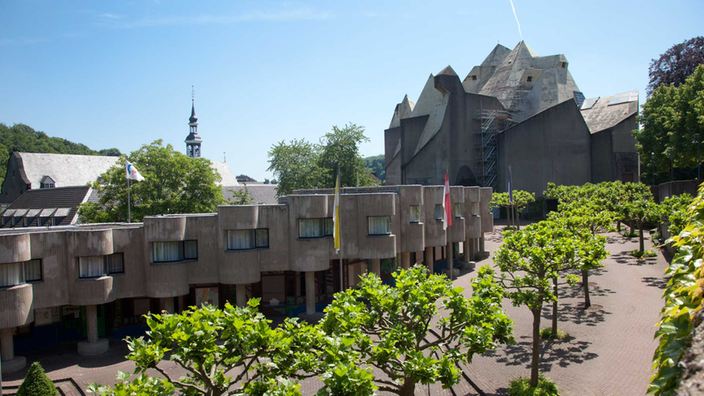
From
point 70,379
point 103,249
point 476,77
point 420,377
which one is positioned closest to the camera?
point 420,377

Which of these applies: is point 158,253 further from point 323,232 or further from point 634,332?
point 634,332

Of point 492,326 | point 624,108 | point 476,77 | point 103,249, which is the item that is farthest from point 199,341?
point 476,77

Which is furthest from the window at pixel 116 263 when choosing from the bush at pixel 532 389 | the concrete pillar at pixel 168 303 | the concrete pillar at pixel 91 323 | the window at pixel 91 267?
the bush at pixel 532 389

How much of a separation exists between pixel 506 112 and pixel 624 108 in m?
17.7

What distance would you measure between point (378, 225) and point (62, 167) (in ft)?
184

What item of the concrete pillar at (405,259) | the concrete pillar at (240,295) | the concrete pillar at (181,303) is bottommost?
the concrete pillar at (181,303)

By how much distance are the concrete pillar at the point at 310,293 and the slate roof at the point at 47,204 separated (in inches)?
1455

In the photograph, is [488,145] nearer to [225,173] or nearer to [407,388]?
[225,173]

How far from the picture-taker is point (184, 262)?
27891 millimetres

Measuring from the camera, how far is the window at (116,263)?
27.2 m

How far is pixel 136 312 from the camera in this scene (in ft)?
Result: 97.2

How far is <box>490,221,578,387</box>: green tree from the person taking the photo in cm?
1875

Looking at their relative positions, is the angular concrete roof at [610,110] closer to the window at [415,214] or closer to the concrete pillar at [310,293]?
the window at [415,214]

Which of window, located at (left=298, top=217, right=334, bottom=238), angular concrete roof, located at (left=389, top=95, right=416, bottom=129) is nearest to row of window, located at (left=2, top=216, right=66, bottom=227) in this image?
window, located at (left=298, top=217, right=334, bottom=238)
